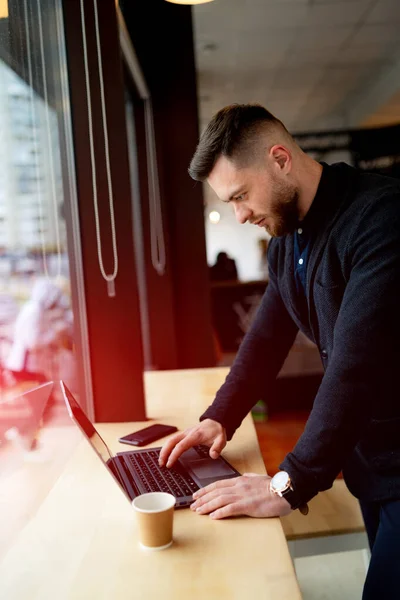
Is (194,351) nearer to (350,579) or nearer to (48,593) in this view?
(350,579)

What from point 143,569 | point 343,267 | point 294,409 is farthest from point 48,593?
point 294,409

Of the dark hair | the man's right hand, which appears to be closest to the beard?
the dark hair

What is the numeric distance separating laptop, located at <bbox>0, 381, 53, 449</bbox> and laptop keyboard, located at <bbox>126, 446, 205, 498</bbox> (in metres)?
0.23

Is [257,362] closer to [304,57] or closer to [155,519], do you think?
[155,519]

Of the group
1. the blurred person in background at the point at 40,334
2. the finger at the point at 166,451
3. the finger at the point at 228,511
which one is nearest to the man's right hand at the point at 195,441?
the finger at the point at 166,451

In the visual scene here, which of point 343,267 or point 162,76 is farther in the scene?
point 162,76

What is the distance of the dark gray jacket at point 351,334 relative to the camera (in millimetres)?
1092

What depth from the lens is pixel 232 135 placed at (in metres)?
1.27

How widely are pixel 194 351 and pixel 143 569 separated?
2.94 m

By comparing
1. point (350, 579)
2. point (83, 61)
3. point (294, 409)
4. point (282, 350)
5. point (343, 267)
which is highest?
point (83, 61)

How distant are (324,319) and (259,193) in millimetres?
319

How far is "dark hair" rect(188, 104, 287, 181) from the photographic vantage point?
1276 millimetres

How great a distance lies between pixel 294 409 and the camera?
468cm

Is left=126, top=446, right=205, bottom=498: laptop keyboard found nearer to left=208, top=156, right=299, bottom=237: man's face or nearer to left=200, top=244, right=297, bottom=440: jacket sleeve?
left=200, top=244, right=297, bottom=440: jacket sleeve
